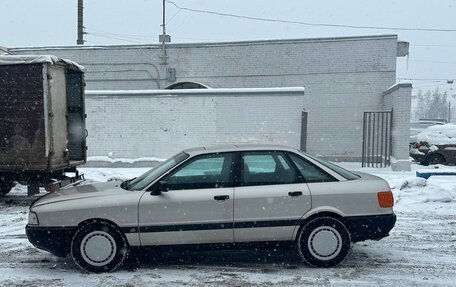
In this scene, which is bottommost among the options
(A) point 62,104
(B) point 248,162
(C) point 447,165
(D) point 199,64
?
(C) point 447,165

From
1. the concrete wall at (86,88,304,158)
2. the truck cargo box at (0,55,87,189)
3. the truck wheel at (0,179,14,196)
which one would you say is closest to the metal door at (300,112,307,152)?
the concrete wall at (86,88,304,158)

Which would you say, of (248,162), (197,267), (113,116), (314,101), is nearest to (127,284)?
(197,267)

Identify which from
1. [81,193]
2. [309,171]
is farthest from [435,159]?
[81,193]

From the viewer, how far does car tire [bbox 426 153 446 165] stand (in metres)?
17.6

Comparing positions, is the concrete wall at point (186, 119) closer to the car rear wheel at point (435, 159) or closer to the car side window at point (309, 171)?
the car rear wheel at point (435, 159)

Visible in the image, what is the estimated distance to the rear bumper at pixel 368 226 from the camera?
5457mm

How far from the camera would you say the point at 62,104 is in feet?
32.3

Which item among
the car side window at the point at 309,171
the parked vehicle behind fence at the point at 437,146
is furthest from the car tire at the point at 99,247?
the parked vehicle behind fence at the point at 437,146

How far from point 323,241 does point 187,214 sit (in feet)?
5.23

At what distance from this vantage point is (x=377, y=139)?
644 inches

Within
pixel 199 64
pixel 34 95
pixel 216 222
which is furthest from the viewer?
pixel 199 64

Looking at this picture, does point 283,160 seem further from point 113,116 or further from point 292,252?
point 113,116

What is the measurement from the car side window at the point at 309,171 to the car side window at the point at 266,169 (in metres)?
0.10

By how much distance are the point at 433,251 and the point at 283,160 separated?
98.0 inches
